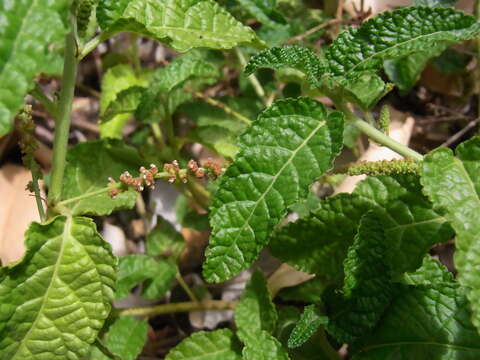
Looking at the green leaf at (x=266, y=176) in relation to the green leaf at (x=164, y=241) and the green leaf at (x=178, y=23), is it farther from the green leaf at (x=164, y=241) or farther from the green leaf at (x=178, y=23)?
the green leaf at (x=164, y=241)

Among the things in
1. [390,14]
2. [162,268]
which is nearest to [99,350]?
[162,268]

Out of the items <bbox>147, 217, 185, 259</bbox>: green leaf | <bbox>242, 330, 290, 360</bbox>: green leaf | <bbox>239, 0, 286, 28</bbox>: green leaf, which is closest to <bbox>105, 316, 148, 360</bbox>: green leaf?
<bbox>147, 217, 185, 259</bbox>: green leaf

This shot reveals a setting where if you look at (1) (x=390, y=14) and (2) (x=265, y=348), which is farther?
(2) (x=265, y=348)

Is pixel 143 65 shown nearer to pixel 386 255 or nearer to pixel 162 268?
pixel 162 268

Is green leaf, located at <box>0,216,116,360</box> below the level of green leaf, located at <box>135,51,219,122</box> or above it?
below

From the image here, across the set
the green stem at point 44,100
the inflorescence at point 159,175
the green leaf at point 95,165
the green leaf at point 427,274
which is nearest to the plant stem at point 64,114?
the green stem at point 44,100

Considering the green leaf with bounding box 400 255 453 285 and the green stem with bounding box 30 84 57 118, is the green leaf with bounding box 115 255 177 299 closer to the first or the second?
the green stem with bounding box 30 84 57 118


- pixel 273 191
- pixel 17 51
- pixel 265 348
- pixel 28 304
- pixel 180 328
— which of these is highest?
pixel 17 51

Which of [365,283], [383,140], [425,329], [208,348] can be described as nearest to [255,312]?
[208,348]

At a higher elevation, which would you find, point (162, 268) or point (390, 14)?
point (390, 14)
